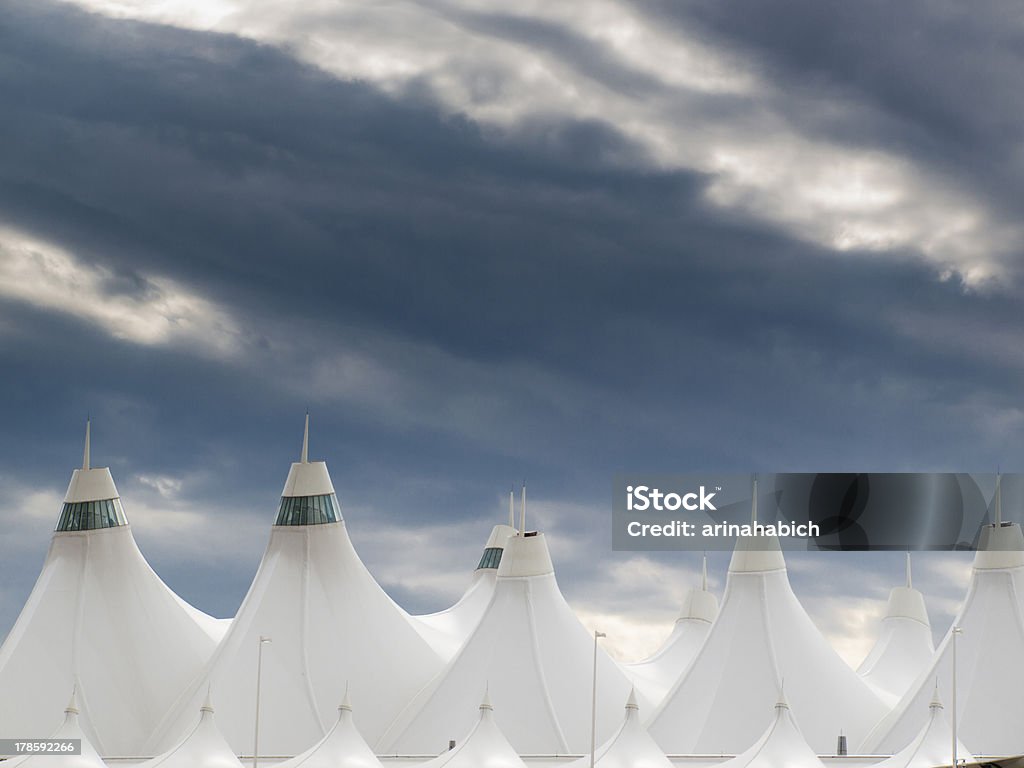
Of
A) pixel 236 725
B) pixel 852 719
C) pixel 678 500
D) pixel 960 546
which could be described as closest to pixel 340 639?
pixel 236 725

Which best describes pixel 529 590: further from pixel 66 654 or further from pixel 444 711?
pixel 66 654

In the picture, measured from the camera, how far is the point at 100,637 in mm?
48281

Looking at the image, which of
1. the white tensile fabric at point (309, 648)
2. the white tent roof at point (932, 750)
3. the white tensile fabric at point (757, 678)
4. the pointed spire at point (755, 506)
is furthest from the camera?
the pointed spire at point (755, 506)

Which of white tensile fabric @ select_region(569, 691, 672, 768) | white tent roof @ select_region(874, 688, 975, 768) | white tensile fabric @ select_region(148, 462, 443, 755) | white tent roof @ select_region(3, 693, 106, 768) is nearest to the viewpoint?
white tent roof @ select_region(3, 693, 106, 768)

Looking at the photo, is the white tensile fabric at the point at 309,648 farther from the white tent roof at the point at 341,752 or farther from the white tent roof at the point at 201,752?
the white tent roof at the point at 341,752

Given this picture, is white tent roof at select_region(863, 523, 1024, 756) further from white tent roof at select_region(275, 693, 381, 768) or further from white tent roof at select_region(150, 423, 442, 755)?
white tent roof at select_region(275, 693, 381, 768)

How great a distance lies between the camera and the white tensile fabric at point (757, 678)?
4538 cm

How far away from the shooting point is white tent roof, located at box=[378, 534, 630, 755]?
45.0 meters

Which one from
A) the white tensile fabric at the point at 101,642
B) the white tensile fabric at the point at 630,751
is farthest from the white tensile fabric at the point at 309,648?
the white tensile fabric at the point at 630,751

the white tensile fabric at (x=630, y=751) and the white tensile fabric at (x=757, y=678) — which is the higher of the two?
the white tensile fabric at (x=757, y=678)

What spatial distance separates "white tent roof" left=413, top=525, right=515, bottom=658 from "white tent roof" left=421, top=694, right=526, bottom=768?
12.2 m

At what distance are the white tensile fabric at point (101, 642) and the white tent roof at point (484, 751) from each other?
1351 cm

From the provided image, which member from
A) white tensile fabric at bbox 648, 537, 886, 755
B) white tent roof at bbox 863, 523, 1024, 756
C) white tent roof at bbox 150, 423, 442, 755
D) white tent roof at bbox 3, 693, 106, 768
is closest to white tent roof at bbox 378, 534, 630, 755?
white tent roof at bbox 150, 423, 442, 755

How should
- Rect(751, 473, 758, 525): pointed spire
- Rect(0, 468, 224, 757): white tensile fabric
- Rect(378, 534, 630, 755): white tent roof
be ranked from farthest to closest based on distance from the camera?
Rect(751, 473, 758, 525): pointed spire → Rect(0, 468, 224, 757): white tensile fabric → Rect(378, 534, 630, 755): white tent roof
